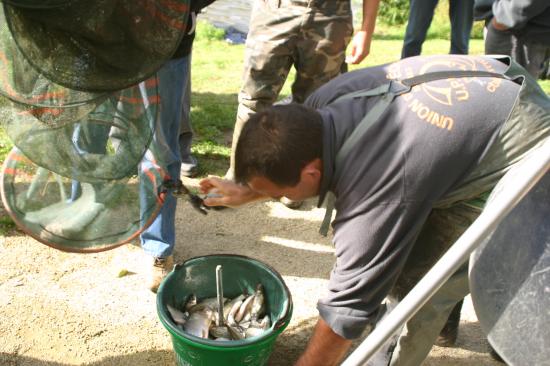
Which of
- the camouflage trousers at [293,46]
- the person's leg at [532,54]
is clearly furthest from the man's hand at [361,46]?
the person's leg at [532,54]

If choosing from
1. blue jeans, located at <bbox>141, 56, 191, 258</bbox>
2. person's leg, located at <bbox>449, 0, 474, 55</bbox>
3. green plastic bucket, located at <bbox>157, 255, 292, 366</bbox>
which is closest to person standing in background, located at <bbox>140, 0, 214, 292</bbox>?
blue jeans, located at <bbox>141, 56, 191, 258</bbox>

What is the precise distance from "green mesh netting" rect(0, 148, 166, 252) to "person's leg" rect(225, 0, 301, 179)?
1.11 m

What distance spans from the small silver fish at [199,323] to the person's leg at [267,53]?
111cm

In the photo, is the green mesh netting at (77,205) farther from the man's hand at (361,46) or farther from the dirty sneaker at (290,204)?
the dirty sneaker at (290,204)

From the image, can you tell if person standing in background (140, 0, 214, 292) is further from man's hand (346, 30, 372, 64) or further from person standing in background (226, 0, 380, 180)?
man's hand (346, 30, 372, 64)

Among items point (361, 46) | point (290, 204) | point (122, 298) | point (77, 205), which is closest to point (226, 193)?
point (77, 205)

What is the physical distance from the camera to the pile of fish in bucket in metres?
2.59

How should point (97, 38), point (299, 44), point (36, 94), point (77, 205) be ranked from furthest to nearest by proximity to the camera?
point (299, 44), point (77, 205), point (36, 94), point (97, 38)

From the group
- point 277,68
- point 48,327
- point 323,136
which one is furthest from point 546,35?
point 48,327

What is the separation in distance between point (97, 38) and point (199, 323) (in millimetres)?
1322

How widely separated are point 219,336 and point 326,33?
6.14 feet

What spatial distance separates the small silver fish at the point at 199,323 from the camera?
257 centimetres

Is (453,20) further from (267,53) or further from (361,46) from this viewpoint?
(267,53)

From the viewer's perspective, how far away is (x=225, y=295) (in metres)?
2.89
